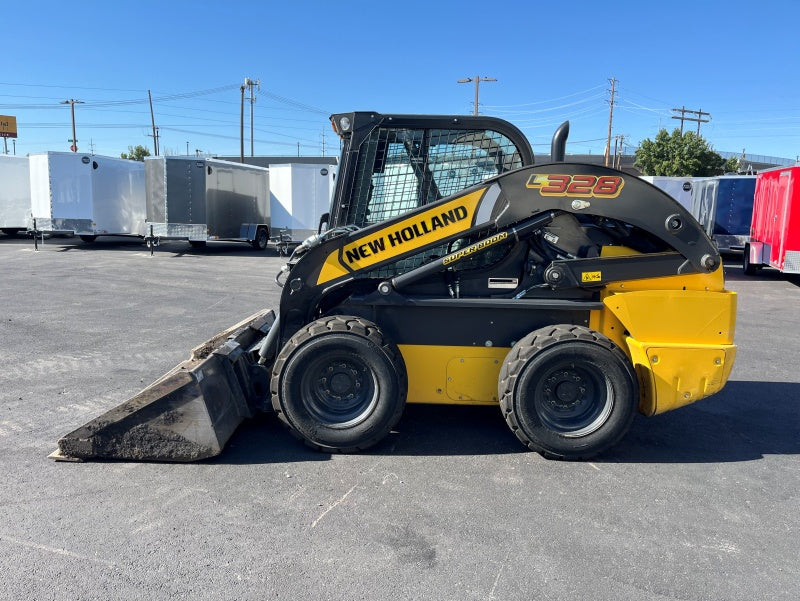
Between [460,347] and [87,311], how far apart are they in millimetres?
8090

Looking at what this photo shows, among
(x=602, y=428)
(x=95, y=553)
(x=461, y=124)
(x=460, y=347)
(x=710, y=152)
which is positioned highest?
(x=710, y=152)

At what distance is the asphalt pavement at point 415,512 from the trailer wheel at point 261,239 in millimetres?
17478

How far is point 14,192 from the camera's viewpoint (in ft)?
80.1

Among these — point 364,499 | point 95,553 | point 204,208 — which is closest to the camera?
point 95,553

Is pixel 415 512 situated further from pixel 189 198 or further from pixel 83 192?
pixel 83 192

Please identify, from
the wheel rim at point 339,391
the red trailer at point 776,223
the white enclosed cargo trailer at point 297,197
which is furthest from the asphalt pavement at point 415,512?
the white enclosed cargo trailer at point 297,197

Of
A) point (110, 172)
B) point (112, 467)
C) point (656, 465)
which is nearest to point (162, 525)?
point (112, 467)

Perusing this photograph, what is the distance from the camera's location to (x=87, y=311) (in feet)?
34.2

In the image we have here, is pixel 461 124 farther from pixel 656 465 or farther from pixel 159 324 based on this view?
pixel 159 324

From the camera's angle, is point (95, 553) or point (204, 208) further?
point (204, 208)

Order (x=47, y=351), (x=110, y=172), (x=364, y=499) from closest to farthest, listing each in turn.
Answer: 1. (x=364, y=499)
2. (x=47, y=351)
3. (x=110, y=172)

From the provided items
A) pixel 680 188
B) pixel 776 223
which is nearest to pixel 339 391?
pixel 776 223

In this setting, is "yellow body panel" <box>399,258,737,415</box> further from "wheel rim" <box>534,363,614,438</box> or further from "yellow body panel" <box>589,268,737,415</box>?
"wheel rim" <box>534,363,614,438</box>

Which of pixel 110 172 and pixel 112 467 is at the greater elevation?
pixel 110 172
